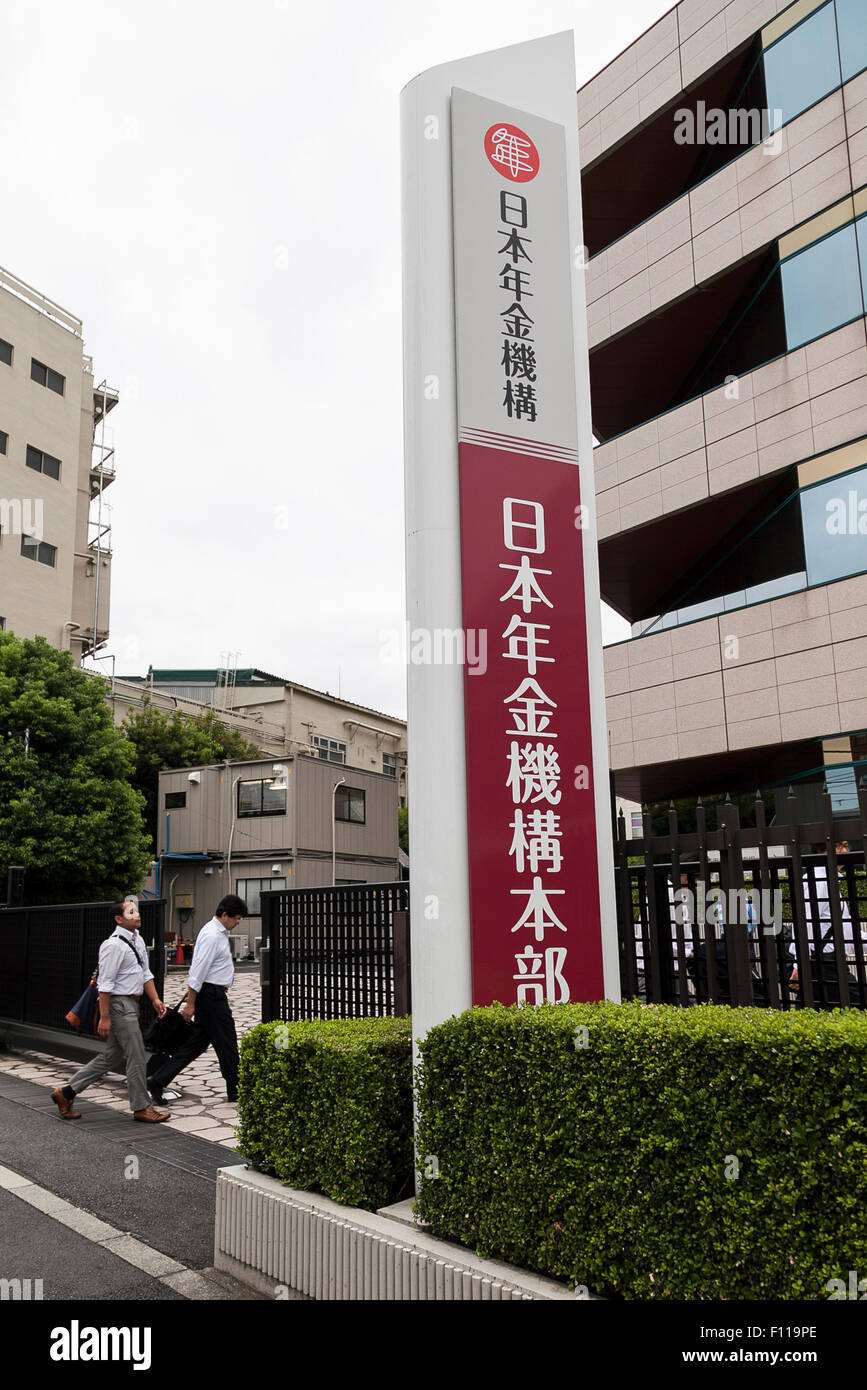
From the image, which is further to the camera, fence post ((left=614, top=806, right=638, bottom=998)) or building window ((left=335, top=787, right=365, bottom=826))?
building window ((left=335, top=787, right=365, bottom=826))

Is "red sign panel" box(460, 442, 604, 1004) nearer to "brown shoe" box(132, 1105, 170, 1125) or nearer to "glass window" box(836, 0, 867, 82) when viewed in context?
"brown shoe" box(132, 1105, 170, 1125)

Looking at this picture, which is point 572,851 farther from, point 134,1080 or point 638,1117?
point 134,1080

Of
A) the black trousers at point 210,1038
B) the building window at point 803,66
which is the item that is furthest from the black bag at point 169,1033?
the building window at point 803,66

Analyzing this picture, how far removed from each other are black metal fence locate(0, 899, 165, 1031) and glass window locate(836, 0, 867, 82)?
1767 cm

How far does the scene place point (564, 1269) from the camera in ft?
10.9

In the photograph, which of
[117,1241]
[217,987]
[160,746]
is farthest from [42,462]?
[117,1241]

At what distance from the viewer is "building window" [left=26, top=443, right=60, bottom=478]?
38.7 metres

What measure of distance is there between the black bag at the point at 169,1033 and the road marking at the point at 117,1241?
230cm

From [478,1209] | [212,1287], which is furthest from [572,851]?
[212,1287]

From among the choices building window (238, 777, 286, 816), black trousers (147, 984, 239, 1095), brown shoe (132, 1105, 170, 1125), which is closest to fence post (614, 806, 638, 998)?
black trousers (147, 984, 239, 1095)

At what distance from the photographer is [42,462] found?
39.4 m

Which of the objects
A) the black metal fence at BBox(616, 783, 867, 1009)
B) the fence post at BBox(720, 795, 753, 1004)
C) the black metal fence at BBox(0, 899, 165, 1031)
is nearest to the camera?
the black metal fence at BBox(616, 783, 867, 1009)

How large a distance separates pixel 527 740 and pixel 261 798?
29.8m
